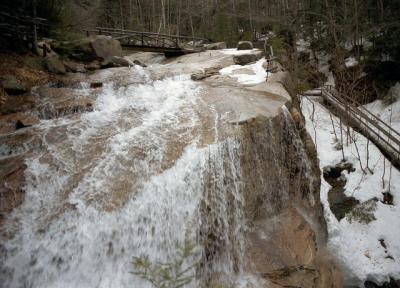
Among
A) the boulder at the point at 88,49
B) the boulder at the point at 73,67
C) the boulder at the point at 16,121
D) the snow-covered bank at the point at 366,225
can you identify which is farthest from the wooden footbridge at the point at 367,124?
the boulder at the point at 16,121

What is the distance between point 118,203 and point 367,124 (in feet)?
35.3

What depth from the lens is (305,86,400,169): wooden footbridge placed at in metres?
10.0

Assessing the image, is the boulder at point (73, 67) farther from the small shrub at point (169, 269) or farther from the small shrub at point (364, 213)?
the small shrub at point (364, 213)

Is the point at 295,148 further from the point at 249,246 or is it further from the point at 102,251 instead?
the point at 102,251

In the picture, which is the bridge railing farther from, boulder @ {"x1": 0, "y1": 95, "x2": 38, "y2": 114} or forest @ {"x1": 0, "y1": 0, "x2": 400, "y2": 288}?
boulder @ {"x1": 0, "y1": 95, "x2": 38, "y2": 114}

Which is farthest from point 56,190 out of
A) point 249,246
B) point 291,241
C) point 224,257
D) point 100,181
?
point 291,241

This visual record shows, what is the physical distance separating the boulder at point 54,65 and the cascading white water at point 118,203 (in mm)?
3188

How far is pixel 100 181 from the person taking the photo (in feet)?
16.3

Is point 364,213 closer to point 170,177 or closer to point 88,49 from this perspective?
point 170,177

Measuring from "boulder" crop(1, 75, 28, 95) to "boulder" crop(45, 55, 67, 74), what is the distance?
1.45 meters

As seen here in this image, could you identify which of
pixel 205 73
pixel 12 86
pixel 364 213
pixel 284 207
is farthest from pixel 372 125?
pixel 12 86

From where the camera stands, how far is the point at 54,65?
909cm

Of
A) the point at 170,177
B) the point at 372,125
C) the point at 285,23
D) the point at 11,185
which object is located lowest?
the point at 372,125

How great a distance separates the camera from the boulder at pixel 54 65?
902 cm
